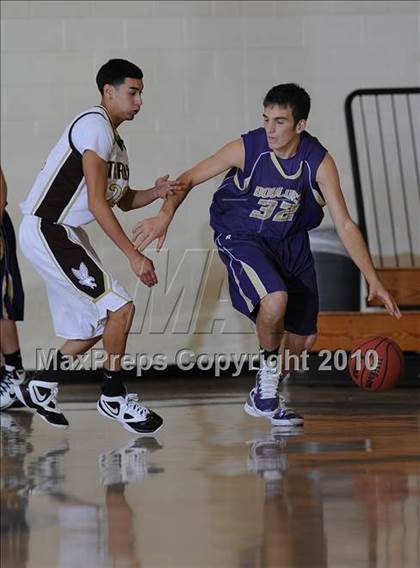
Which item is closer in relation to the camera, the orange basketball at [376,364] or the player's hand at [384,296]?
the player's hand at [384,296]

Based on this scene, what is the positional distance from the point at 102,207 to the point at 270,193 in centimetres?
75

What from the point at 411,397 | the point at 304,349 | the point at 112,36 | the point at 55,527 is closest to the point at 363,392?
the point at 411,397

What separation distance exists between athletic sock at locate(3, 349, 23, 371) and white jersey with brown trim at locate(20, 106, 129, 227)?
1137 mm

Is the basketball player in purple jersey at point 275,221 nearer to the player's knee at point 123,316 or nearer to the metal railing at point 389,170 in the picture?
the player's knee at point 123,316

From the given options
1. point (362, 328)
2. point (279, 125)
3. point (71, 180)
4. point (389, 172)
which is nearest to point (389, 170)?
point (389, 172)

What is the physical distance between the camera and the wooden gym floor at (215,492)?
305 cm

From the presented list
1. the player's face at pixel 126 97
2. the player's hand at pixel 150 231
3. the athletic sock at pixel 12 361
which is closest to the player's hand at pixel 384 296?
the player's hand at pixel 150 231

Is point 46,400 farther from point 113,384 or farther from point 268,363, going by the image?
point 268,363

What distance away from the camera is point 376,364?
5.52 m

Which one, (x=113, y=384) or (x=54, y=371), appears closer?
(x=113, y=384)

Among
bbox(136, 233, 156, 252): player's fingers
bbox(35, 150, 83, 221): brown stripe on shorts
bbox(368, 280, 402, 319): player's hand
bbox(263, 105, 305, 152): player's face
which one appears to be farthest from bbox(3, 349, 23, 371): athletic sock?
bbox(368, 280, 402, 319): player's hand

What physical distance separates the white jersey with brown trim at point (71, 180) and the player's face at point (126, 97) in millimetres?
65

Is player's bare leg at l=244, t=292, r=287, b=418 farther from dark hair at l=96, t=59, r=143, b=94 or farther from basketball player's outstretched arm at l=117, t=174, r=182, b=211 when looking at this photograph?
dark hair at l=96, t=59, r=143, b=94

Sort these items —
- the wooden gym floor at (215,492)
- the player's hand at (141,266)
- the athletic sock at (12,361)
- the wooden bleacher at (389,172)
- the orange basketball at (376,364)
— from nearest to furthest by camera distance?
the wooden gym floor at (215,492)
the player's hand at (141,266)
the orange basketball at (376,364)
the athletic sock at (12,361)
the wooden bleacher at (389,172)
